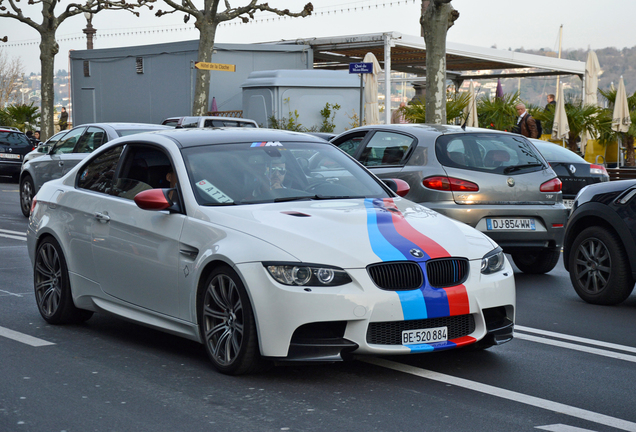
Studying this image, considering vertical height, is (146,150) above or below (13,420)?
above

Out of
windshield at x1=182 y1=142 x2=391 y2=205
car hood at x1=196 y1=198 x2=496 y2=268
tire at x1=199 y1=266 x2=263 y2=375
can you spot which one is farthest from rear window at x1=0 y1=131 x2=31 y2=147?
tire at x1=199 y1=266 x2=263 y2=375

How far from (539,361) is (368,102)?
17969mm

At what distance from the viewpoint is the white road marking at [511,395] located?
14.6ft

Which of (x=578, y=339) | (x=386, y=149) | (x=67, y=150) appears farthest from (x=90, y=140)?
(x=578, y=339)

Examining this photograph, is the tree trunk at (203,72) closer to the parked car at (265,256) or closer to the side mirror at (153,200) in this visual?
the parked car at (265,256)

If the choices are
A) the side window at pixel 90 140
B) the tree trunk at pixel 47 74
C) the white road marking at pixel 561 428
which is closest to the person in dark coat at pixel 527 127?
the side window at pixel 90 140

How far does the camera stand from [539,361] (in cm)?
573

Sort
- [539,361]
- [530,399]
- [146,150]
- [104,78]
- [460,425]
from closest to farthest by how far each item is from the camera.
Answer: [460,425], [530,399], [539,361], [146,150], [104,78]

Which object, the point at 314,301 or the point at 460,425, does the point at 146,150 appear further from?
the point at 460,425

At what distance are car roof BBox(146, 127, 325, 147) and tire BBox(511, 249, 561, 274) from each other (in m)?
4.13

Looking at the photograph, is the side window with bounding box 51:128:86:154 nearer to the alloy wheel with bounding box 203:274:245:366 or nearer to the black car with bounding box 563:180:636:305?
the black car with bounding box 563:180:636:305

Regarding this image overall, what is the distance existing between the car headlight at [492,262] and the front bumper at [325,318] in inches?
20.1

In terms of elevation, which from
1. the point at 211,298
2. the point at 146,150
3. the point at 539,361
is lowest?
the point at 539,361

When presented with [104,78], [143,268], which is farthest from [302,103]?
[143,268]
